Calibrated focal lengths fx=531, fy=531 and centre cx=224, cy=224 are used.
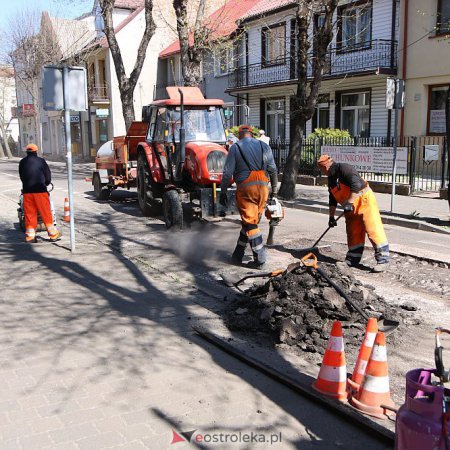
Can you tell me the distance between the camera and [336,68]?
71.8 ft

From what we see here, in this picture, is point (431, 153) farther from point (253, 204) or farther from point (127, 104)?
point (127, 104)

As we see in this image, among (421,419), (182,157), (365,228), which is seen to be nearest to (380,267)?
(365,228)

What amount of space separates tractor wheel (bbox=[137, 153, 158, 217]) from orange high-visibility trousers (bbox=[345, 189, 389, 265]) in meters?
5.09

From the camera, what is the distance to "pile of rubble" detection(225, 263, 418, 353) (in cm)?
457

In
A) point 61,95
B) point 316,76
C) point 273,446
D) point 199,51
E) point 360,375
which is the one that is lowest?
point 273,446

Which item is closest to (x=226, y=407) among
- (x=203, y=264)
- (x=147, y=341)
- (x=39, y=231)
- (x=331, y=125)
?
(x=147, y=341)

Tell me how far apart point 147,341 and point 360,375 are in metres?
1.92

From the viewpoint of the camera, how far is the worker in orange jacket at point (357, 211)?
683 cm

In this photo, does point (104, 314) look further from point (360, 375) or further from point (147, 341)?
point (360, 375)

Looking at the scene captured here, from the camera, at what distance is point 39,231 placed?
972cm

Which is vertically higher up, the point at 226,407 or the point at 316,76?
the point at 316,76

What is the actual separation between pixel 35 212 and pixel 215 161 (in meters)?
3.15

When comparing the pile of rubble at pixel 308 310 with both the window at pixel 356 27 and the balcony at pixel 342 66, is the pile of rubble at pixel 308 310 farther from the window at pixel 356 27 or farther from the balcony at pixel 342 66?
the window at pixel 356 27

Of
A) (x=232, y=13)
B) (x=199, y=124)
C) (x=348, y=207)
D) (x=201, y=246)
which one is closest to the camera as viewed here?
(x=348, y=207)
